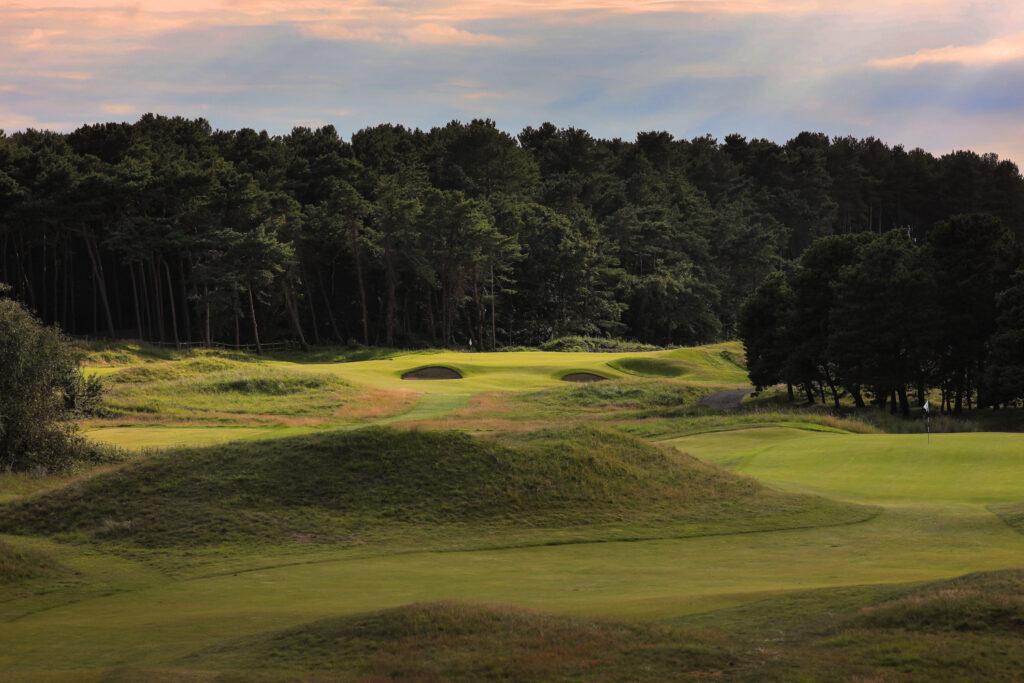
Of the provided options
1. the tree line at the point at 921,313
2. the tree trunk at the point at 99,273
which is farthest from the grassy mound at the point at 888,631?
the tree trunk at the point at 99,273

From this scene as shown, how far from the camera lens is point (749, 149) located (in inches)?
5955

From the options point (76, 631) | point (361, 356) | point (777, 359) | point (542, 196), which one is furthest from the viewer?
point (542, 196)

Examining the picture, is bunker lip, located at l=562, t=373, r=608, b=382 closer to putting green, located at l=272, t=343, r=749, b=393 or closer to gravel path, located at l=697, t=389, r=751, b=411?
putting green, located at l=272, t=343, r=749, b=393

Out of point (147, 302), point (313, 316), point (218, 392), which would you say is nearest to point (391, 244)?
point (313, 316)

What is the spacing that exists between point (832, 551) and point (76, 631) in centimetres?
1184

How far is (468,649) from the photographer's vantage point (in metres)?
9.25

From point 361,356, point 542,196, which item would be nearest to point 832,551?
point 361,356

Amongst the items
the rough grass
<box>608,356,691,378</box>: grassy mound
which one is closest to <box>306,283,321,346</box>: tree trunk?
<box>608,356,691,378</box>: grassy mound

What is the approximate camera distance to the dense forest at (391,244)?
76.1m

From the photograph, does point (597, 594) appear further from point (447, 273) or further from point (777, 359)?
point (447, 273)

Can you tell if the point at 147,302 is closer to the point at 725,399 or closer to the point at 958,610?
the point at 725,399

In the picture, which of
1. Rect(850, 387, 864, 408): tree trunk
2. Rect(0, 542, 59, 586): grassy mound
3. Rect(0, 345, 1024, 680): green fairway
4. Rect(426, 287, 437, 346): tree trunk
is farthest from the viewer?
Rect(426, 287, 437, 346): tree trunk

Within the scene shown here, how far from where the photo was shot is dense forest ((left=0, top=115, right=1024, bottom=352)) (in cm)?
7606

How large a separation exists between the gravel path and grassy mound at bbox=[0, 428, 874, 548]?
29064 millimetres
